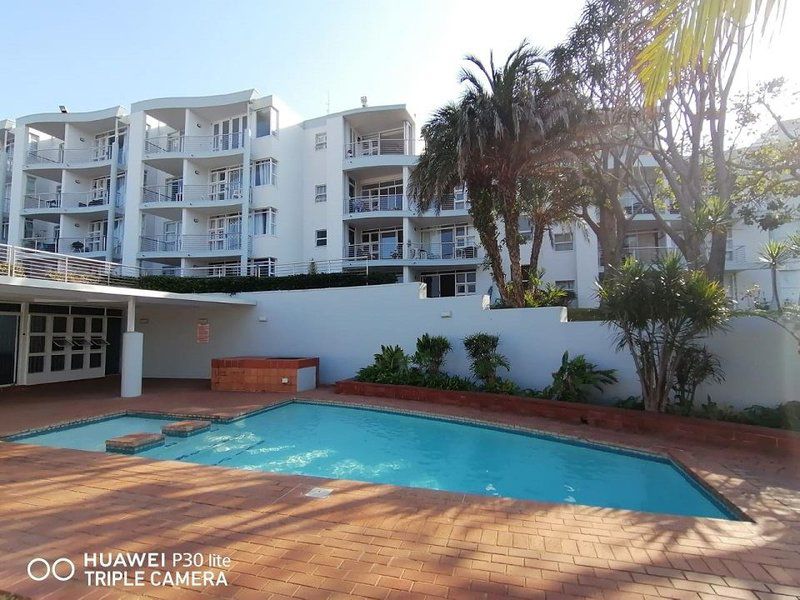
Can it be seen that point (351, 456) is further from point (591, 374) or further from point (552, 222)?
point (552, 222)

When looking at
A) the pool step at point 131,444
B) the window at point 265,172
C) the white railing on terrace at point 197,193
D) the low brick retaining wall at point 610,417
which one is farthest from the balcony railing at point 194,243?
the pool step at point 131,444

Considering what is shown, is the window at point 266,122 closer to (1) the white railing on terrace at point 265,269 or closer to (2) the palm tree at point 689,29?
(1) the white railing on terrace at point 265,269

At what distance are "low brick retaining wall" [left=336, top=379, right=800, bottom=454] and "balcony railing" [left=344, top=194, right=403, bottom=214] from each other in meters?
13.1

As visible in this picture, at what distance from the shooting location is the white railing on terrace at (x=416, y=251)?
2252 cm

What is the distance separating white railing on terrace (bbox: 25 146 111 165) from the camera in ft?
85.7

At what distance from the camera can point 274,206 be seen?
2269 centimetres

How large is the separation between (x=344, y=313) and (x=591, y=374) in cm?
800

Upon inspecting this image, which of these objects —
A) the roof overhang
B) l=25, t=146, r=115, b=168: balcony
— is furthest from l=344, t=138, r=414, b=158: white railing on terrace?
l=25, t=146, r=115, b=168: balcony

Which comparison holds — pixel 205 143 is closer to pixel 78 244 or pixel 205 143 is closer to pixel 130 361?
pixel 78 244

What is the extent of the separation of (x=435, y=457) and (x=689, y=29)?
662 cm

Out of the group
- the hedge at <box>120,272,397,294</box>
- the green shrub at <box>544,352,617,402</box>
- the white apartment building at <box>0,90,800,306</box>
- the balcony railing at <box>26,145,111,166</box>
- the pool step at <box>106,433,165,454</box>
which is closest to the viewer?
the pool step at <box>106,433,165,454</box>

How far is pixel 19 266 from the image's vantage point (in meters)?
11.0

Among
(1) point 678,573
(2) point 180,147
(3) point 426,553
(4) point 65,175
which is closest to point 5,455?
(3) point 426,553

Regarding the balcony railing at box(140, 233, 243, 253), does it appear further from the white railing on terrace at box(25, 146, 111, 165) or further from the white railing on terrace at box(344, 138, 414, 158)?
the white railing on terrace at box(344, 138, 414, 158)
